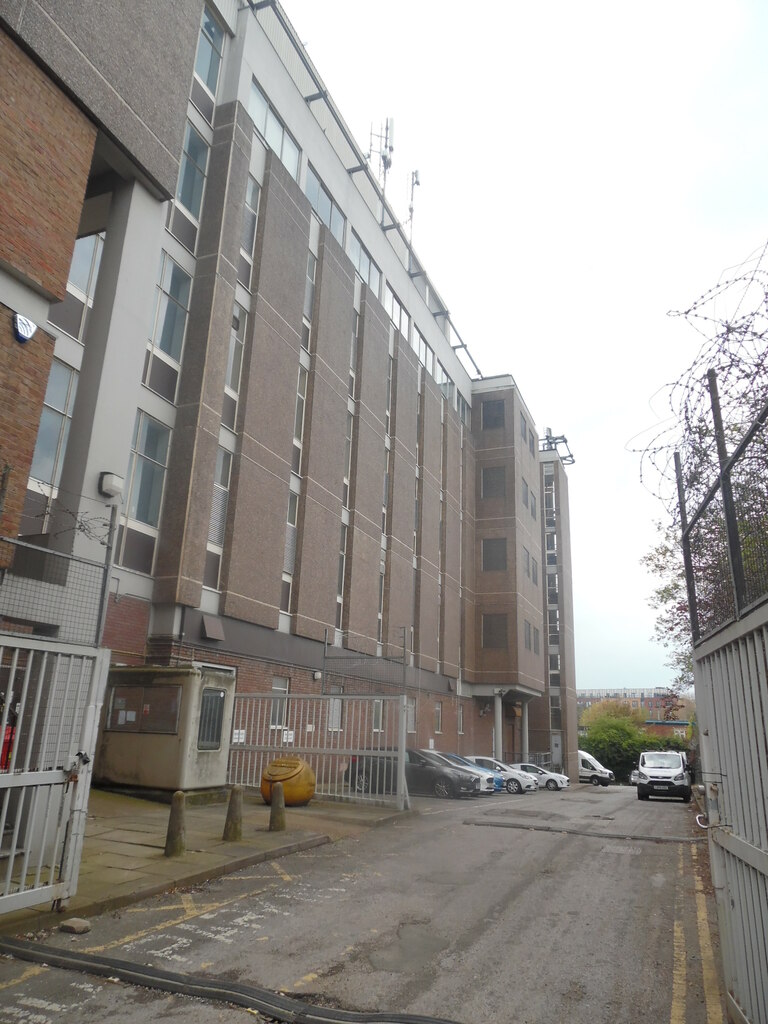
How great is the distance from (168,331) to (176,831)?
1330 cm

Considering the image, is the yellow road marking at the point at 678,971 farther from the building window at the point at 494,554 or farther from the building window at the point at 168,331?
the building window at the point at 494,554

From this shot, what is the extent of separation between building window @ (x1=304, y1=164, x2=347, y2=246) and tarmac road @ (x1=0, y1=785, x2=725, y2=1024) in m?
23.1

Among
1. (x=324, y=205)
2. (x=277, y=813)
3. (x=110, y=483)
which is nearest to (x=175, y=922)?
(x=277, y=813)

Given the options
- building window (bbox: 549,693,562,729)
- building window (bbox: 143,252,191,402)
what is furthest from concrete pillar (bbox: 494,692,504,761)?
building window (bbox: 143,252,191,402)

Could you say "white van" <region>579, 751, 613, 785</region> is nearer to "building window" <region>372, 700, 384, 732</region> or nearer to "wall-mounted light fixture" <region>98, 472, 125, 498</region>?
"building window" <region>372, 700, 384, 732</region>

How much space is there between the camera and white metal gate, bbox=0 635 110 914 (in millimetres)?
6438

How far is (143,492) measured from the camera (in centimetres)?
1786

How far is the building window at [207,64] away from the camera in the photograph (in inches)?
828

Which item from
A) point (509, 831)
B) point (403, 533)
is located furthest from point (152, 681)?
point (403, 533)

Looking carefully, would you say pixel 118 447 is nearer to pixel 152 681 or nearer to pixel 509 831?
pixel 152 681

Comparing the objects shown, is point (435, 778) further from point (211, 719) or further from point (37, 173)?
point (37, 173)

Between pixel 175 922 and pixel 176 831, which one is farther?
pixel 176 831

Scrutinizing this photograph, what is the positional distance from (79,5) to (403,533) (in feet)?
78.3

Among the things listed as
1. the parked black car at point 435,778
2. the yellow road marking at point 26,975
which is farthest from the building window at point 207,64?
the yellow road marking at point 26,975
